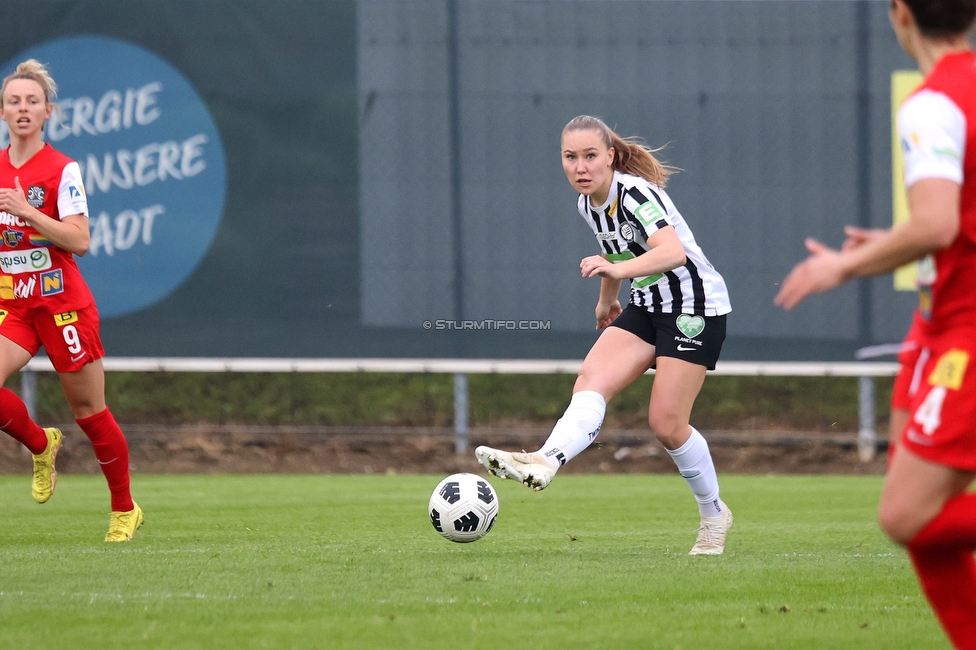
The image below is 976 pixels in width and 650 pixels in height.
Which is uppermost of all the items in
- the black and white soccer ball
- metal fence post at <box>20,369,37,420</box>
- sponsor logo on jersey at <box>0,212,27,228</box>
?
sponsor logo on jersey at <box>0,212,27,228</box>

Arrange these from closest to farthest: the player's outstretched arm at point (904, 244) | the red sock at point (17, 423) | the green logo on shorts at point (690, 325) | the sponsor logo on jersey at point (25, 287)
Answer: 1. the player's outstretched arm at point (904, 244)
2. the green logo on shorts at point (690, 325)
3. the sponsor logo on jersey at point (25, 287)
4. the red sock at point (17, 423)

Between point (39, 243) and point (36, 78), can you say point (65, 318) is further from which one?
point (36, 78)

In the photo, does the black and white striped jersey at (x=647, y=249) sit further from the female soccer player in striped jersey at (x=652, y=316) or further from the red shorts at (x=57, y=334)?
the red shorts at (x=57, y=334)

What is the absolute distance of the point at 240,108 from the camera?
11.2 m

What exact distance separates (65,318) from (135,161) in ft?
18.1

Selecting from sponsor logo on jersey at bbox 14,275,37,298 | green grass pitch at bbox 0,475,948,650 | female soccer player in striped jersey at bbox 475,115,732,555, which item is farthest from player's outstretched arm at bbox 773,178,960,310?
sponsor logo on jersey at bbox 14,275,37,298

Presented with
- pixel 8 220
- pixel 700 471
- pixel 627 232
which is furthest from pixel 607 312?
pixel 8 220

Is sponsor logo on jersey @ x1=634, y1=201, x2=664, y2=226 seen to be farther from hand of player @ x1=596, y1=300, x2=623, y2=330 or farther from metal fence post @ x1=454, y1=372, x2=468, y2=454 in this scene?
metal fence post @ x1=454, y1=372, x2=468, y2=454

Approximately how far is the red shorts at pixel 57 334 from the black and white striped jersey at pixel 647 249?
2486 millimetres

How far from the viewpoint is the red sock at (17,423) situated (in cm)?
602

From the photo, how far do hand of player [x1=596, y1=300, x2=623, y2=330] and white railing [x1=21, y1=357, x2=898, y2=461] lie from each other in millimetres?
4606

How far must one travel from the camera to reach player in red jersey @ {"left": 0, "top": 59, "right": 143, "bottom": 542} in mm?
5719

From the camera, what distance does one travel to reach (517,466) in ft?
15.8

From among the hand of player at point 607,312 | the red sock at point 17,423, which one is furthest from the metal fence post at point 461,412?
the red sock at point 17,423
